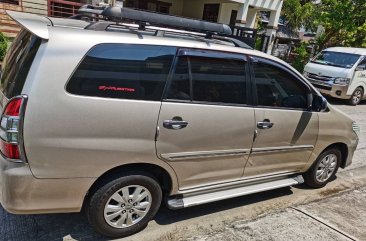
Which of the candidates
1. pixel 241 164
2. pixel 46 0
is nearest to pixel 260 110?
pixel 241 164

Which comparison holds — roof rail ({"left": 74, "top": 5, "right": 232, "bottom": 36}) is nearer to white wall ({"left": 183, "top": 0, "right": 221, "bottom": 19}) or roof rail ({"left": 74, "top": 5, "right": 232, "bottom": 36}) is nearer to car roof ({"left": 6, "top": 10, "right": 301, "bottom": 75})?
car roof ({"left": 6, "top": 10, "right": 301, "bottom": 75})

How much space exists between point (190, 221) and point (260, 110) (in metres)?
1.32

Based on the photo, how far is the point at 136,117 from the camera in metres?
2.63

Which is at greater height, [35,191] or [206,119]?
[206,119]

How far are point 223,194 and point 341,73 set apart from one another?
336 inches

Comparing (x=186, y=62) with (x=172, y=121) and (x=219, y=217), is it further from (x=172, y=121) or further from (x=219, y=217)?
(x=219, y=217)

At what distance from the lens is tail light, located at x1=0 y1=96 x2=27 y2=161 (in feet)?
7.54

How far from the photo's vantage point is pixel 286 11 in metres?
30.5

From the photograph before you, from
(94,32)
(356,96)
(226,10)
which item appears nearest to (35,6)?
(226,10)

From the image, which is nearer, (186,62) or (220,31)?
(186,62)

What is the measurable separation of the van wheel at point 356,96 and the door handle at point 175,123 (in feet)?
31.8

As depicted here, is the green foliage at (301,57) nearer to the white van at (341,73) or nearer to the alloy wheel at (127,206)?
the white van at (341,73)

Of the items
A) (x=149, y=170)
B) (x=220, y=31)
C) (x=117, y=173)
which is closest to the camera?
(x=117, y=173)

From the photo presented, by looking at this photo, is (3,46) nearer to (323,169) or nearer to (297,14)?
(323,169)
